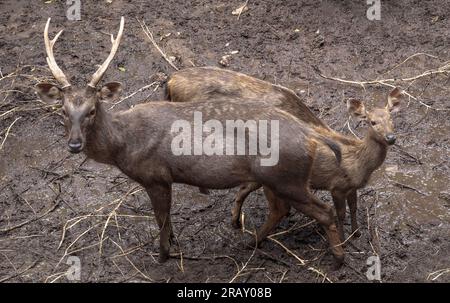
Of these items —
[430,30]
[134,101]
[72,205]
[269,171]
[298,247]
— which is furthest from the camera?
[430,30]

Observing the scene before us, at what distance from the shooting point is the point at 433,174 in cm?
714

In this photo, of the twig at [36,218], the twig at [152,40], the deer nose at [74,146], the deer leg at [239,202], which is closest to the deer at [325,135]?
the deer leg at [239,202]

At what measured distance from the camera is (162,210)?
239 inches

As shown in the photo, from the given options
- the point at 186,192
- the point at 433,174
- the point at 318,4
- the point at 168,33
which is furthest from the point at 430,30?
the point at 186,192

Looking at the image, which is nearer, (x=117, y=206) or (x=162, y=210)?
(x=162, y=210)

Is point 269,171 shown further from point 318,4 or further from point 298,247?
point 318,4

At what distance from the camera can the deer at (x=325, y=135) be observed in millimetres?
6129

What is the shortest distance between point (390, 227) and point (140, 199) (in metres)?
2.46

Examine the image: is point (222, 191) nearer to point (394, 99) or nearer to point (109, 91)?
point (109, 91)

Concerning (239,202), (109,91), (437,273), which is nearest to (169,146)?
(109,91)

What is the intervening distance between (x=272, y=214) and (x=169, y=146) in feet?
3.81

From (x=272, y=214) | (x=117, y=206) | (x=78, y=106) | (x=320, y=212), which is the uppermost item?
(x=78, y=106)

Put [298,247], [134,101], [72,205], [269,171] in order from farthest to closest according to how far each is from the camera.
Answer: [134,101], [72,205], [298,247], [269,171]

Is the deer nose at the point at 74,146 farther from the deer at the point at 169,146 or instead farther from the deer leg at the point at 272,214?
the deer leg at the point at 272,214
